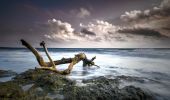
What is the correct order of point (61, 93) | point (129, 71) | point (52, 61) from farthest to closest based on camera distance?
point (129, 71) < point (52, 61) < point (61, 93)

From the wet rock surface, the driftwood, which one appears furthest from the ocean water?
the wet rock surface

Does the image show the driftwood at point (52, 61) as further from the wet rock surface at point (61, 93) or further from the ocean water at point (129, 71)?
the wet rock surface at point (61, 93)

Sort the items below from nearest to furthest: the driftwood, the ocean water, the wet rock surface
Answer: the wet rock surface
the driftwood
the ocean water

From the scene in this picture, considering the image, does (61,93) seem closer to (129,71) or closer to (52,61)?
(52,61)

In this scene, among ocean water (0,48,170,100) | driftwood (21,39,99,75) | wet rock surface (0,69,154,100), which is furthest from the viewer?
ocean water (0,48,170,100)

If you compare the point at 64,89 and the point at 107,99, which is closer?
the point at 107,99

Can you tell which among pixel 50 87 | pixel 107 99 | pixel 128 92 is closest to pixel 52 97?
pixel 50 87

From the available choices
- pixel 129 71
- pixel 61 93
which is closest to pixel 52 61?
pixel 61 93

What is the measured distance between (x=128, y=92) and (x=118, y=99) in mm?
859

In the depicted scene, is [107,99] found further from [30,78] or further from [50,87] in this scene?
[30,78]

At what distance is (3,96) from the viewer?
6199 millimetres

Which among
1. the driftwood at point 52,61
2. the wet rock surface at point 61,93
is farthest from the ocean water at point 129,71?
the wet rock surface at point 61,93

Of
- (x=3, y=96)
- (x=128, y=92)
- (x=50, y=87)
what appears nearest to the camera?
(x=3, y=96)

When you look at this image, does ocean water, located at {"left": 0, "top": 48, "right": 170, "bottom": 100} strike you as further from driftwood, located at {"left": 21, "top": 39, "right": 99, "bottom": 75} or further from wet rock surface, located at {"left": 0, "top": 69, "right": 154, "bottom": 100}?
wet rock surface, located at {"left": 0, "top": 69, "right": 154, "bottom": 100}
